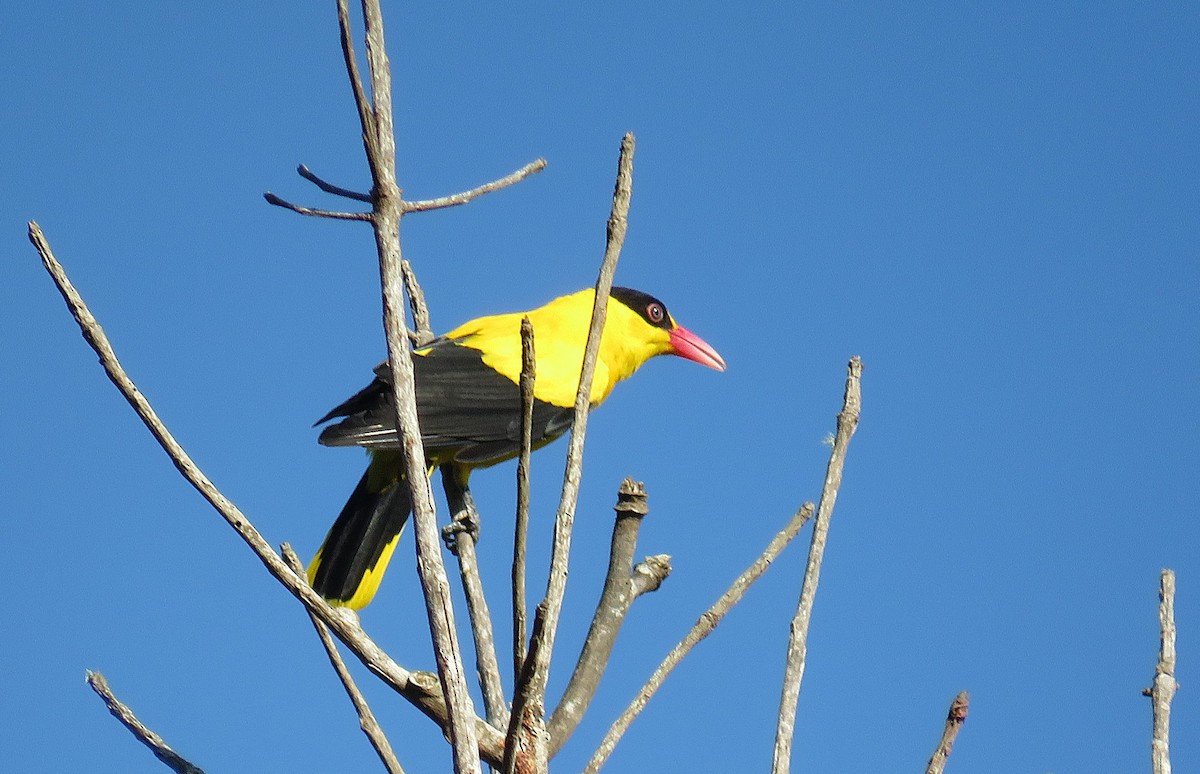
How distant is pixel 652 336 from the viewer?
6.37 meters

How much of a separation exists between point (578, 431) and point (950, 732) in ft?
2.03

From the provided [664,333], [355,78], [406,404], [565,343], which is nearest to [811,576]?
[406,404]

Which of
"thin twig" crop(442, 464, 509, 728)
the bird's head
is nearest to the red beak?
the bird's head

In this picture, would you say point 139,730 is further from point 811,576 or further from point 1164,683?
point 1164,683

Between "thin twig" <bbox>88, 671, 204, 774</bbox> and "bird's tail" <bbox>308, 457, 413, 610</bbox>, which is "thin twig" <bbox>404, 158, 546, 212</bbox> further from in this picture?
"bird's tail" <bbox>308, 457, 413, 610</bbox>

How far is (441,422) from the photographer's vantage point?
4.75 meters

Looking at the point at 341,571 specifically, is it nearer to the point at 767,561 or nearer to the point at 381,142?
the point at 767,561

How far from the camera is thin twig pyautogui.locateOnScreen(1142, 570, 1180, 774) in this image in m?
1.78

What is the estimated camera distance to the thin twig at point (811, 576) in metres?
1.70

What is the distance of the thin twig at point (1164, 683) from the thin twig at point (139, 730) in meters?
1.38

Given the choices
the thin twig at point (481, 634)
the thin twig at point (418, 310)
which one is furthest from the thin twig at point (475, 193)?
the thin twig at point (418, 310)

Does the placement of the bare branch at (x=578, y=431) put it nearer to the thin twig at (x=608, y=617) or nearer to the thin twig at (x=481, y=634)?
the thin twig at (x=608, y=617)

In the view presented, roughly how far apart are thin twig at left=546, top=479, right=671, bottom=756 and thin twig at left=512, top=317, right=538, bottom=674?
278 mm

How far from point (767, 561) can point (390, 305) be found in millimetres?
728
